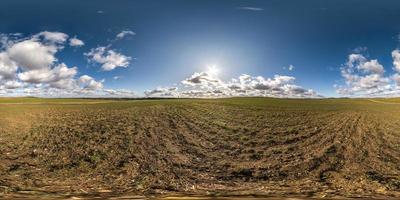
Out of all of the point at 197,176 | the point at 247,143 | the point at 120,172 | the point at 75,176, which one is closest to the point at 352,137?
the point at 247,143

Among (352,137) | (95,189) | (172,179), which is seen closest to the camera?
(95,189)

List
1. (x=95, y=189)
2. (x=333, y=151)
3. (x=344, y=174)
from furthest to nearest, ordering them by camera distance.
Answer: (x=333, y=151) → (x=344, y=174) → (x=95, y=189)

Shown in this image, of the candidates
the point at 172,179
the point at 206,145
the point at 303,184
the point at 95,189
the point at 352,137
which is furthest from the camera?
the point at 352,137

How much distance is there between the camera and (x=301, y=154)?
57.4 feet

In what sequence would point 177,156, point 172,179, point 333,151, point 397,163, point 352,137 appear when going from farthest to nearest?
1. point 352,137
2. point 333,151
3. point 177,156
4. point 397,163
5. point 172,179

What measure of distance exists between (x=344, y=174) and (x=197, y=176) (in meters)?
5.74

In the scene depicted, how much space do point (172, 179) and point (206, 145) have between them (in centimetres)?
816

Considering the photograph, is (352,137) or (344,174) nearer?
(344,174)

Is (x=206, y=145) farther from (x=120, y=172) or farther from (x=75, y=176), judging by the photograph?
(x=75, y=176)

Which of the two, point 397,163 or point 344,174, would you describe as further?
point 397,163

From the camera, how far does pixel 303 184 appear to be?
460 inches

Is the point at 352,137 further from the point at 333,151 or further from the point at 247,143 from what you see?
the point at 247,143

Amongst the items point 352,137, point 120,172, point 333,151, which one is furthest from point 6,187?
point 352,137

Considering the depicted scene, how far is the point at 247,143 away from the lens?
21.1 metres
